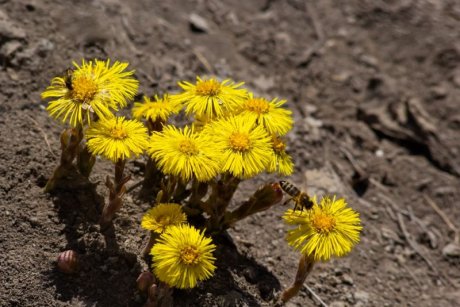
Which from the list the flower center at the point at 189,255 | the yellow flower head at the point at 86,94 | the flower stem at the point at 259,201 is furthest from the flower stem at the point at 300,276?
the yellow flower head at the point at 86,94

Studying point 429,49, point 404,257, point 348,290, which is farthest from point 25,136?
point 429,49

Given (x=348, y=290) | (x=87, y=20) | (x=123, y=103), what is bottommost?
(x=348, y=290)

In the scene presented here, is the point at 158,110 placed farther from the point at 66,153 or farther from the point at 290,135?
the point at 290,135

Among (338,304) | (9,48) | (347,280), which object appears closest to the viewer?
(338,304)

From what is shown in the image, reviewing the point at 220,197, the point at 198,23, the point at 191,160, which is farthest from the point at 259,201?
the point at 198,23

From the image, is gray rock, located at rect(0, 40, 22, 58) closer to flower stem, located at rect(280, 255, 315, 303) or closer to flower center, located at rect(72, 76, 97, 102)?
flower center, located at rect(72, 76, 97, 102)

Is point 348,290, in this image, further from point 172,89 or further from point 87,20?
point 87,20
